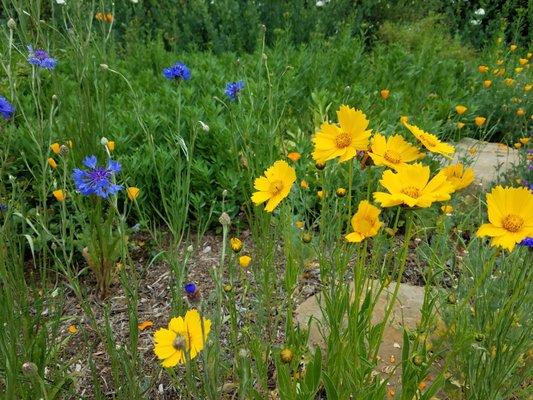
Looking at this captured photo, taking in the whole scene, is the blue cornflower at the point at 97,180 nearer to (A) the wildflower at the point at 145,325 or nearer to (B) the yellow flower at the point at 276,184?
(B) the yellow flower at the point at 276,184

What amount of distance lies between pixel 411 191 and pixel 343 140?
0.18m

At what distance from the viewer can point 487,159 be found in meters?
3.68

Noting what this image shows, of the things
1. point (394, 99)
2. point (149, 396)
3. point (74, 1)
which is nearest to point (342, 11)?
point (394, 99)

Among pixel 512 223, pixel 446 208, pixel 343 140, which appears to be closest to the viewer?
pixel 512 223

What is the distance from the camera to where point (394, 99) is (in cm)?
343

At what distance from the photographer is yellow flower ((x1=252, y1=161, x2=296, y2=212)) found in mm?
1293

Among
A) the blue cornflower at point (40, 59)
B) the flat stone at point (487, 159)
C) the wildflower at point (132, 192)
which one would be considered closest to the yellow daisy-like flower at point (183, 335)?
the wildflower at point (132, 192)

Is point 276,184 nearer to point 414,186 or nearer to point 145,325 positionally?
point 414,186

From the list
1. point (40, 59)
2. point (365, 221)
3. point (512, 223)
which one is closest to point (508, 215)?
point (512, 223)

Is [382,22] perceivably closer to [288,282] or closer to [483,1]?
[483,1]

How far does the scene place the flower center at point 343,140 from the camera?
1.21 metres

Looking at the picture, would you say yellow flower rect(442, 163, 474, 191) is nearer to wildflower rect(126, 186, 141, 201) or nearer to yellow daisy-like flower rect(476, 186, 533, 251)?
yellow daisy-like flower rect(476, 186, 533, 251)

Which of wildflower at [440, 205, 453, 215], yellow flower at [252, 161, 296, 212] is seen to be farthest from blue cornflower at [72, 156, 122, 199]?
wildflower at [440, 205, 453, 215]

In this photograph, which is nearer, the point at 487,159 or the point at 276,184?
the point at 276,184
